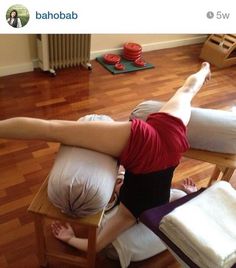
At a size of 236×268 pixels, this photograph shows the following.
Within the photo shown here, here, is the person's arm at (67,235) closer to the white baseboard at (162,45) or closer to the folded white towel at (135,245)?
the folded white towel at (135,245)

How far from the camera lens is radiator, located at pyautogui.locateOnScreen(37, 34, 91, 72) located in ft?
8.31

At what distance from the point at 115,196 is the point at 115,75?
4.99 feet

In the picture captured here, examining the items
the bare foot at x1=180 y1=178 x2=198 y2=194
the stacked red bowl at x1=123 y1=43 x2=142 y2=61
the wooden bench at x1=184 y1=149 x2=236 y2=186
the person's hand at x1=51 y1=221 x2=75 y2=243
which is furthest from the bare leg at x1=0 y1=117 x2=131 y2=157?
the stacked red bowl at x1=123 y1=43 x2=142 y2=61

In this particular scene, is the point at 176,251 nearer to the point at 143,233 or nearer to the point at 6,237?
the point at 143,233

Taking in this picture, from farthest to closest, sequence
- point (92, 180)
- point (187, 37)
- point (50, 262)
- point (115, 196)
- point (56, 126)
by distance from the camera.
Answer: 1. point (187, 37)
2. point (115, 196)
3. point (50, 262)
4. point (56, 126)
5. point (92, 180)

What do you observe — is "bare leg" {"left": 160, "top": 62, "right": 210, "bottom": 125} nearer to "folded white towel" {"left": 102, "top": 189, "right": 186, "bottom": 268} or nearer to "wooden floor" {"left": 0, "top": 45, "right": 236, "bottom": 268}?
"folded white towel" {"left": 102, "top": 189, "right": 186, "bottom": 268}

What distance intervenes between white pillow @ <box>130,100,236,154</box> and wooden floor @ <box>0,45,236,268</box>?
1.70 ft

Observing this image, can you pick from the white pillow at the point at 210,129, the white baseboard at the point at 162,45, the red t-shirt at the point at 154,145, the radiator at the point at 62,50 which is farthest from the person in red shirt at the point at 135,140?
the white baseboard at the point at 162,45

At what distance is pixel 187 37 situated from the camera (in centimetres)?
362

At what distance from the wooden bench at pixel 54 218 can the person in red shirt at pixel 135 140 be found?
20 centimetres

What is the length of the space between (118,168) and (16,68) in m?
1.86
